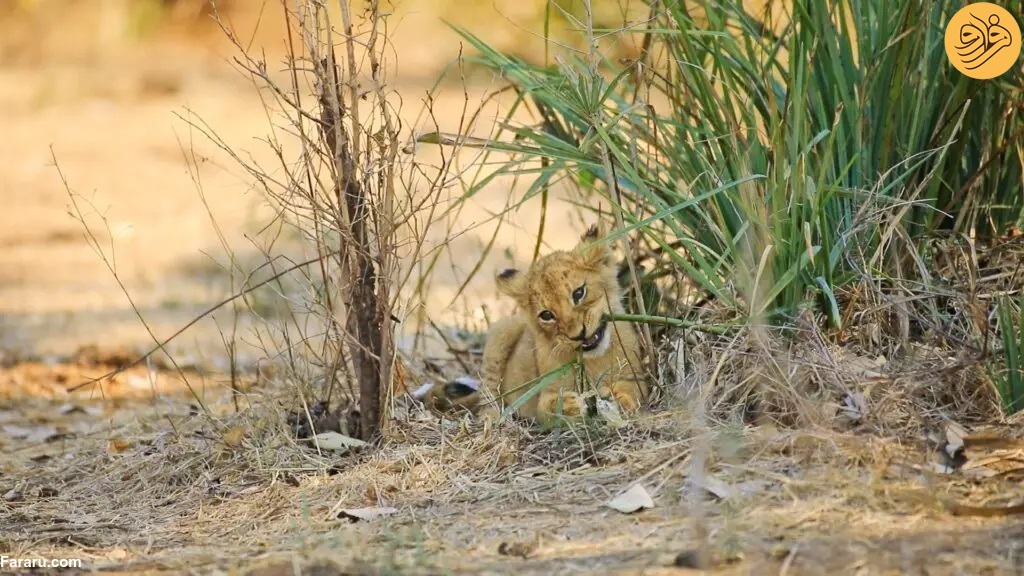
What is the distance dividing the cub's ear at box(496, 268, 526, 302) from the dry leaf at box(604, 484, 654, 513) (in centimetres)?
145

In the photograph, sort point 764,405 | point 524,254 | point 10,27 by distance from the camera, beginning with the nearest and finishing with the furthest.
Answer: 1. point 764,405
2. point 524,254
3. point 10,27

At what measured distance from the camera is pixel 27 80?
13.2 m

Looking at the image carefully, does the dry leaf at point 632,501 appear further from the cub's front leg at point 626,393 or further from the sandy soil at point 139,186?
the sandy soil at point 139,186

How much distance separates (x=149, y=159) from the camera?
37.6 feet

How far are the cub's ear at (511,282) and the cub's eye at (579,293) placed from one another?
32cm

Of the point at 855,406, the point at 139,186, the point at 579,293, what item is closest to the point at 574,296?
→ the point at 579,293

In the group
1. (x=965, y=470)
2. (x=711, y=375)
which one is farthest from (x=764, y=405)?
(x=965, y=470)

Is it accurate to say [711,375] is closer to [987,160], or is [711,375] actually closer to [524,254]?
[987,160]

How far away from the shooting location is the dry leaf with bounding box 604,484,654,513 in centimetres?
368

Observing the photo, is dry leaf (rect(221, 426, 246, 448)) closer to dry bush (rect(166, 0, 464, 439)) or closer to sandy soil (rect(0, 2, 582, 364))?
dry bush (rect(166, 0, 464, 439))

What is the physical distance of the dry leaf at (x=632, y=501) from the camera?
3684 mm

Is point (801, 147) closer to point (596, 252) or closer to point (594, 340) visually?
point (596, 252)

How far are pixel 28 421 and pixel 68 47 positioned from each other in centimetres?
875

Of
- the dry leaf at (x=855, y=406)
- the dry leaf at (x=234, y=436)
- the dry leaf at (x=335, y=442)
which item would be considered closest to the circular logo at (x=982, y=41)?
the dry leaf at (x=855, y=406)
